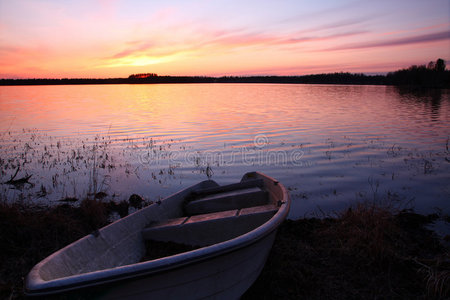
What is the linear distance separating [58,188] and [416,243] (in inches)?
319

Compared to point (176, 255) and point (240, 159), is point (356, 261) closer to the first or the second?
point (176, 255)

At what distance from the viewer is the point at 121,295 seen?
2635 mm

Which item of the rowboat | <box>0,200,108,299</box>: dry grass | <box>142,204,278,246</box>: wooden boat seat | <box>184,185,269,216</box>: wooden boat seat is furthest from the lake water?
<box>142,204,278,246</box>: wooden boat seat

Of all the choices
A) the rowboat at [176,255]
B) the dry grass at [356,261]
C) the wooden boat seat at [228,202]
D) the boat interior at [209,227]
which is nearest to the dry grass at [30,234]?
the rowboat at [176,255]

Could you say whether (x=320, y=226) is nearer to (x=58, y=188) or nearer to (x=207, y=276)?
(x=207, y=276)

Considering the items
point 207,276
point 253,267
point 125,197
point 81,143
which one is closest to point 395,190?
point 253,267

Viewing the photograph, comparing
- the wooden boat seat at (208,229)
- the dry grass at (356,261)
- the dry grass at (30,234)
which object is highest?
the wooden boat seat at (208,229)

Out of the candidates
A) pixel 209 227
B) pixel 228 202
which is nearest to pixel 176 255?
pixel 209 227

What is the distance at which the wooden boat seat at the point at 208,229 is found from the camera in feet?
13.9

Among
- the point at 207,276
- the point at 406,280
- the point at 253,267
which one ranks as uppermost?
the point at 207,276

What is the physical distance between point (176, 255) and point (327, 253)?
293 centimetres

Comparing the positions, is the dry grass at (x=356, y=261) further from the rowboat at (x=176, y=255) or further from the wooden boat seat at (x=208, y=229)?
the wooden boat seat at (x=208, y=229)

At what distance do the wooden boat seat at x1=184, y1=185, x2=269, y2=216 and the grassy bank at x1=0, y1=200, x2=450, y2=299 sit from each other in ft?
2.55

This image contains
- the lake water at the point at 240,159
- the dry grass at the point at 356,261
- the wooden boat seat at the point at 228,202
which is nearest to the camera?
the dry grass at the point at 356,261
